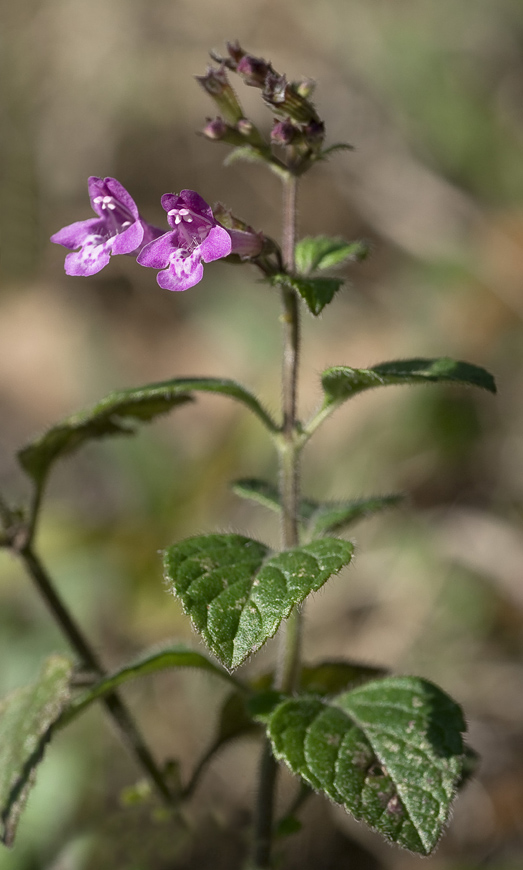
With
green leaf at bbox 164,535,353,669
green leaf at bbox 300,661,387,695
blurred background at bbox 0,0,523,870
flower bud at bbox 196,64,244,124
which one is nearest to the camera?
green leaf at bbox 164,535,353,669

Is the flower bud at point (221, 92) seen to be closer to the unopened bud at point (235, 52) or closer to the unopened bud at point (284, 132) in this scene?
the unopened bud at point (235, 52)

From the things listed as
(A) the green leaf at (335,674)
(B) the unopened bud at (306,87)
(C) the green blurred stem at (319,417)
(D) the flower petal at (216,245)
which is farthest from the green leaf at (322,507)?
(B) the unopened bud at (306,87)

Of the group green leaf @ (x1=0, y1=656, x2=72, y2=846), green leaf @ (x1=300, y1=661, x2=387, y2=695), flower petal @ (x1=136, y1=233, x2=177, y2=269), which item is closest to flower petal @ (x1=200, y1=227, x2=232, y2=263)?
flower petal @ (x1=136, y1=233, x2=177, y2=269)

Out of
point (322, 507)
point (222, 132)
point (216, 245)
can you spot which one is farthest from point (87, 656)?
point (222, 132)

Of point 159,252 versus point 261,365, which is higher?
point 159,252

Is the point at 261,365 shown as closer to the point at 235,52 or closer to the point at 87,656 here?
the point at 87,656

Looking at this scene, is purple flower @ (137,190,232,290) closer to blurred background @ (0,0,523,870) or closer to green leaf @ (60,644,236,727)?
blurred background @ (0,0,523,870)

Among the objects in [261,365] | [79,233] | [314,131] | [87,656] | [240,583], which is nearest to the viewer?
[240,583]
